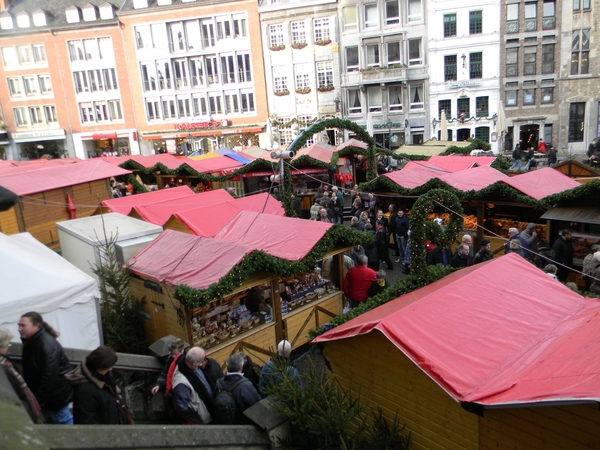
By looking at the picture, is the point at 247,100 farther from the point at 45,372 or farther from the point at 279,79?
the point at 45,372

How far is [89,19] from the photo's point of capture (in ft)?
136

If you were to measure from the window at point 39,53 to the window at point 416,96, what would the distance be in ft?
110

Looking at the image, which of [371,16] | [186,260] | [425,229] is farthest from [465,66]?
[186,260]

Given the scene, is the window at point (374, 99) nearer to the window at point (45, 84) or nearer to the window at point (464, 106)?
the window at point (464, 106)

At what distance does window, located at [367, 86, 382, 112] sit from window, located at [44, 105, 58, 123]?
29.7 m

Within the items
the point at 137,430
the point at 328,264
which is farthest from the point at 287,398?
the point at 328,264

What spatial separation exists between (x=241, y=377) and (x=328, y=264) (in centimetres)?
495

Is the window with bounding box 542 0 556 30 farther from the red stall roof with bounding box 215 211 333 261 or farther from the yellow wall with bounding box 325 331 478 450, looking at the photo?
the yellow wall with bounding box 325 331 478 450

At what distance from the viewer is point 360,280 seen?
8.45m

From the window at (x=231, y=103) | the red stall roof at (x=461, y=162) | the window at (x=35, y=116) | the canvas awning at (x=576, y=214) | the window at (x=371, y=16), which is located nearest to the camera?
the canvas awning at (x=576, y=214)

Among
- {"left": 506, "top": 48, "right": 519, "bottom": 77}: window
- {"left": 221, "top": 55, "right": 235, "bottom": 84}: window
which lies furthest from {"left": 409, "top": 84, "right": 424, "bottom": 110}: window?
{"left": 221, "top": 55, "right": 235, "bottom": 84}: window

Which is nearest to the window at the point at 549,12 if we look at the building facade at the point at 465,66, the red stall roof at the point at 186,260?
the building facade at the point at 465,66

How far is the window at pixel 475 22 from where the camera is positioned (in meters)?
33.6

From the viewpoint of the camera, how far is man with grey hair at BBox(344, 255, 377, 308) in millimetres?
8430
